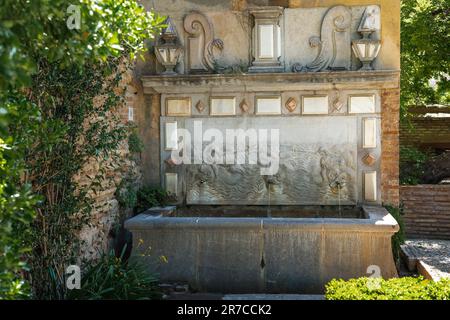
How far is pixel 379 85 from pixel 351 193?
60.3 inches

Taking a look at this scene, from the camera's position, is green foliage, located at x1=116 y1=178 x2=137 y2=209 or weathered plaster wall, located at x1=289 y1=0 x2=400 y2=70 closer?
green foliage, located at x1=116 y1=178 x2=137 y2=209

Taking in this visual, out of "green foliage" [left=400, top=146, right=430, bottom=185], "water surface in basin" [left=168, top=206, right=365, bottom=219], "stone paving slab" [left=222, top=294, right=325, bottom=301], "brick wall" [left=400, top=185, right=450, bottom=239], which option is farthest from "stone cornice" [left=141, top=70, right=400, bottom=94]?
"green foliage" [left=400, top=146, right=430, bottom=185]

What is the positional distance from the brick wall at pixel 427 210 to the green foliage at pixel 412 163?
1.42 m

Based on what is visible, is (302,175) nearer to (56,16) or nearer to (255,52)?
(255,52)

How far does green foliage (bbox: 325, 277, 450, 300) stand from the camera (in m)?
4.02

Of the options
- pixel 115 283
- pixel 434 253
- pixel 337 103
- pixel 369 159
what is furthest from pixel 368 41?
pixel 115 283

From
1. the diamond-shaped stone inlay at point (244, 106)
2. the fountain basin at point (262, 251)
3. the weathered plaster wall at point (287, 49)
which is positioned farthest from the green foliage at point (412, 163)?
the fountain basin at point (262, 251)

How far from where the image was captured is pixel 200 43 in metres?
7.99

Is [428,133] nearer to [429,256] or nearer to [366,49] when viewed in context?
[429,256]

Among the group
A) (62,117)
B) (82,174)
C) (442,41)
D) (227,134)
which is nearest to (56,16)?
(62,117)

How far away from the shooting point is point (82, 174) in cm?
584

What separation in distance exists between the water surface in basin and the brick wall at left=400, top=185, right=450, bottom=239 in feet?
9.45

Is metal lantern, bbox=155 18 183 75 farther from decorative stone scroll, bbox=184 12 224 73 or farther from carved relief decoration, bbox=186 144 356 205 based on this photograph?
carved relief decoration, bbox=186 144 356 205

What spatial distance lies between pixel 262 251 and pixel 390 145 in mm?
2723
